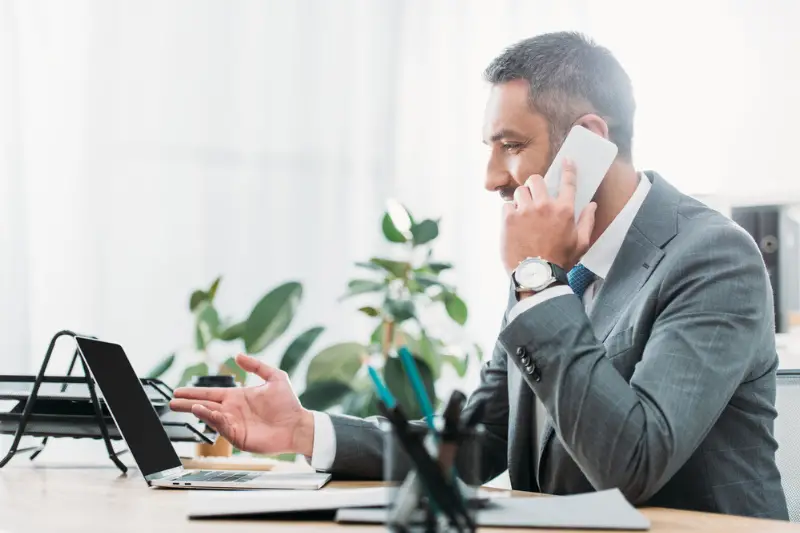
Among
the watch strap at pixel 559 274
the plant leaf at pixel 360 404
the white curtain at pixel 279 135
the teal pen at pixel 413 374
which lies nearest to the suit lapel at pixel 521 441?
the watch strap at pixel 559 274

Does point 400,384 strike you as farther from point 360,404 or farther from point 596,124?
point 596,124

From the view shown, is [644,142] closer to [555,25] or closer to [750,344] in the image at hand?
[555,25]

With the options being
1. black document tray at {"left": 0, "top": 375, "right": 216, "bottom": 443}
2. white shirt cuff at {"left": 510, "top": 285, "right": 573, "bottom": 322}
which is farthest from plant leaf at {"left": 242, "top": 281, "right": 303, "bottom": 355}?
white shirt cuff at {"left": 510, "top": 285, "right": 573, "bottom": 322}

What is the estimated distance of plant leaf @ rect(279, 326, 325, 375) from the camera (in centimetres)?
264

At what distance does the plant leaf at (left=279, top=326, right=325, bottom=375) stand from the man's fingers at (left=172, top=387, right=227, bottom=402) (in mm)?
1322

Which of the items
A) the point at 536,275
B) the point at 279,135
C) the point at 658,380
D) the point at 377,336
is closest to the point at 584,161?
the point at 536,275

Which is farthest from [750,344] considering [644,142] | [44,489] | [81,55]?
[81,55]

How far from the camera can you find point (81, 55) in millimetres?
2816

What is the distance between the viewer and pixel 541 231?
48.0 inches

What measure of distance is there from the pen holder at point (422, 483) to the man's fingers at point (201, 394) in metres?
0.66

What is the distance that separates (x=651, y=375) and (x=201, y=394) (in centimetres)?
61

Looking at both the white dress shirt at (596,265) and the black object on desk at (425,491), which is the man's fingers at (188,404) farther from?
the black object on desk at (425,491)

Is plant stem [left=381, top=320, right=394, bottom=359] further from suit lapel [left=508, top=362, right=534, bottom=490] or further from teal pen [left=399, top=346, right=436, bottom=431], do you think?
teal pen [left=399, top=346, right=436, bottom=431]

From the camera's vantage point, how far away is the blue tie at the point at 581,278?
141cm
